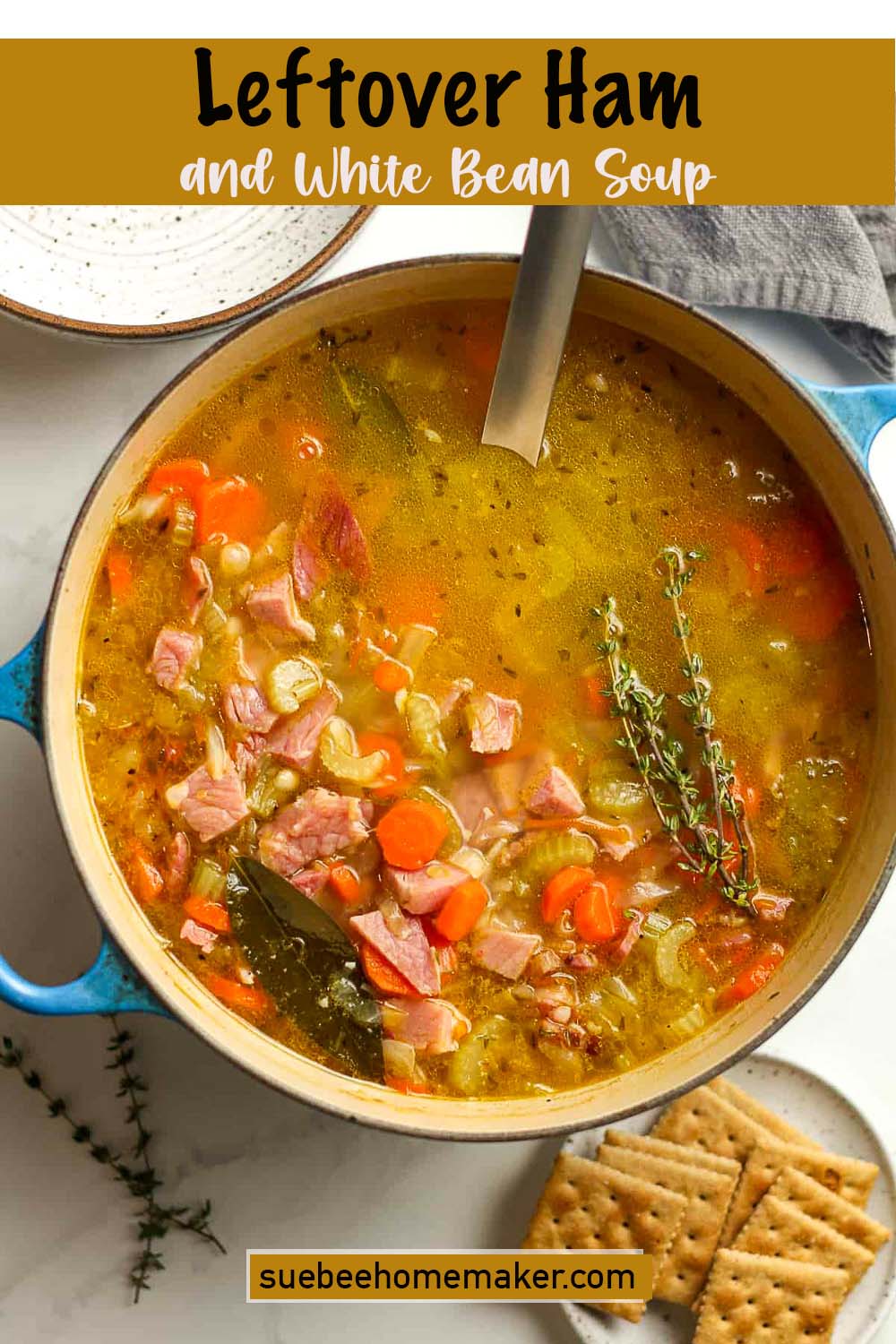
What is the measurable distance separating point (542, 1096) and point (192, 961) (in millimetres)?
734

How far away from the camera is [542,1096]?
93.4 inches

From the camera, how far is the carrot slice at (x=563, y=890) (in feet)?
7.79

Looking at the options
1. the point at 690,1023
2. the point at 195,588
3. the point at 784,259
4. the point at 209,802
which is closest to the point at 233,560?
the point at 195,588

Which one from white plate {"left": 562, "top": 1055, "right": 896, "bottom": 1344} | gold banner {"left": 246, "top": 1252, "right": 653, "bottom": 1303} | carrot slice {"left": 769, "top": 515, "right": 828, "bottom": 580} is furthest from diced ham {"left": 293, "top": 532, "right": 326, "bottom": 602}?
gold banner {"left": 246, "top": 1252, "right": 653, "bottom": 1303}

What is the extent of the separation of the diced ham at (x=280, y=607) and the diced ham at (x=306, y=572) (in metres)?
0.02

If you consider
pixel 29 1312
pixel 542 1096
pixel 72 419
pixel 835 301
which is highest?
pixel 835 301

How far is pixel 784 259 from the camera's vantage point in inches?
108

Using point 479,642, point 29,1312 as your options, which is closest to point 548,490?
point 479,642

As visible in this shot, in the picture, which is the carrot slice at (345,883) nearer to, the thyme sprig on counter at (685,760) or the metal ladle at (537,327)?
the thyme sprig on counter at (685,760)

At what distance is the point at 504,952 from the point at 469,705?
1.58ft

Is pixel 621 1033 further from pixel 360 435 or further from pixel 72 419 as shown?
pixel 72 419

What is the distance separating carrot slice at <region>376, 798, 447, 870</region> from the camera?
7.77 feet

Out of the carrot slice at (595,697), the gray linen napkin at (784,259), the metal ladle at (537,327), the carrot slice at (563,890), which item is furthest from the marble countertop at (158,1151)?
the gray linen napkin at (784,259)

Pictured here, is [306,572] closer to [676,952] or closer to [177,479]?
[177,479]
